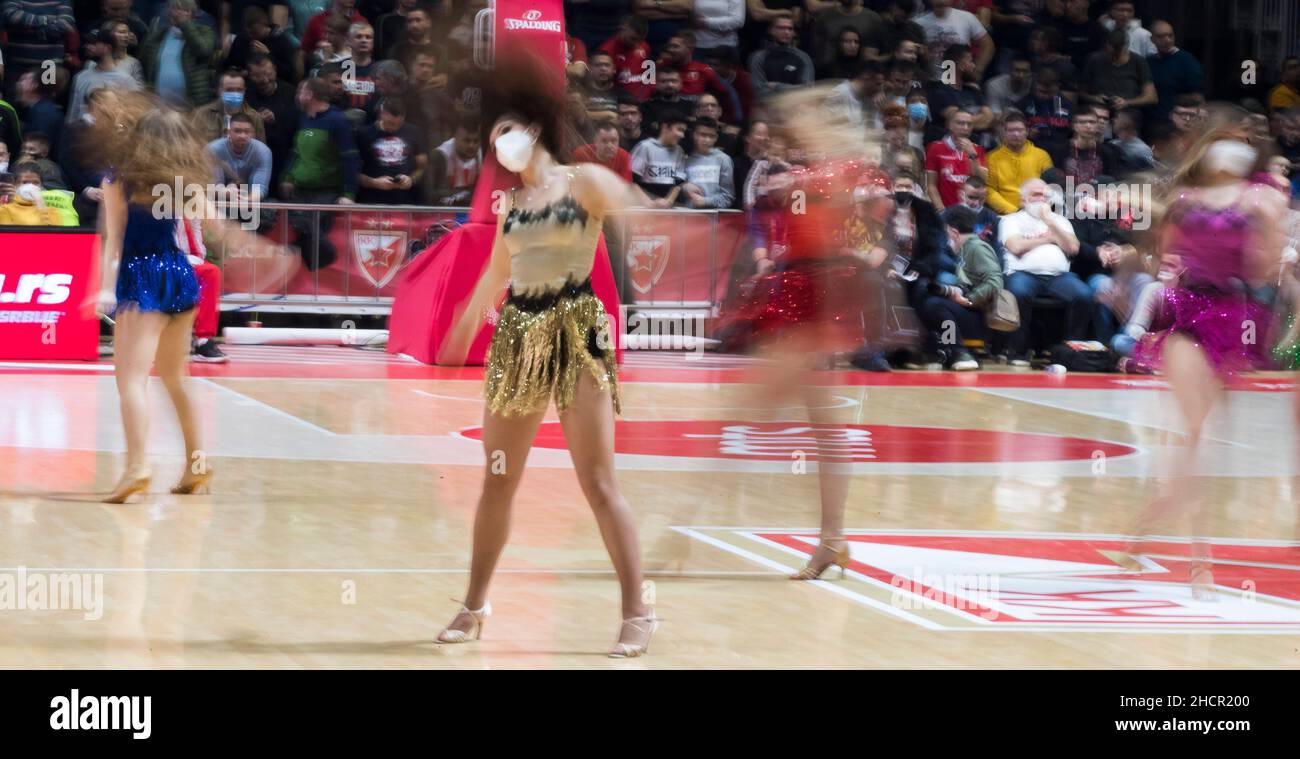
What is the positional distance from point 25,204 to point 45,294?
32.7 inches

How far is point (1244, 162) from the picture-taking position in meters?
7.33

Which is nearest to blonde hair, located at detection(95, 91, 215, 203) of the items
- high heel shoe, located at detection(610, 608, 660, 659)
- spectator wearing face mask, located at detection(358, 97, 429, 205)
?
high heel shoe, located at detection(610, 608, 660, 659)

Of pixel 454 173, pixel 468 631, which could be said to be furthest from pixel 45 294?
pixel 468 631

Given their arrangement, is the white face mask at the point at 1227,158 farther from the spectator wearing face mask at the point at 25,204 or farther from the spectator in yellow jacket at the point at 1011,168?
the spectator wearing face mask at the point at 25,204

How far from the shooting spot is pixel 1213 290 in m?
7.24

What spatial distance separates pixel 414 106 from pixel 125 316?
8.42m

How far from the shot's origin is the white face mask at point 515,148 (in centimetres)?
571

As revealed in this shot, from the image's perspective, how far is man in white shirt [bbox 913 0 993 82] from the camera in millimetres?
18859

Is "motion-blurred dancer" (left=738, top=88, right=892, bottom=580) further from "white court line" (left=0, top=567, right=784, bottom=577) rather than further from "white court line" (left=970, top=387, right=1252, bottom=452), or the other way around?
"white court line" (left=970, top=387, right=1252, bottom=452)

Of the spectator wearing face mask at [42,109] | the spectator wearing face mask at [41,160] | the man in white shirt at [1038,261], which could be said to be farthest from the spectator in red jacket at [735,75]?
the spectator wearing face mask at [41,160]

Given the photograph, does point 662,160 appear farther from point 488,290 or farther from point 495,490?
point 495,490
